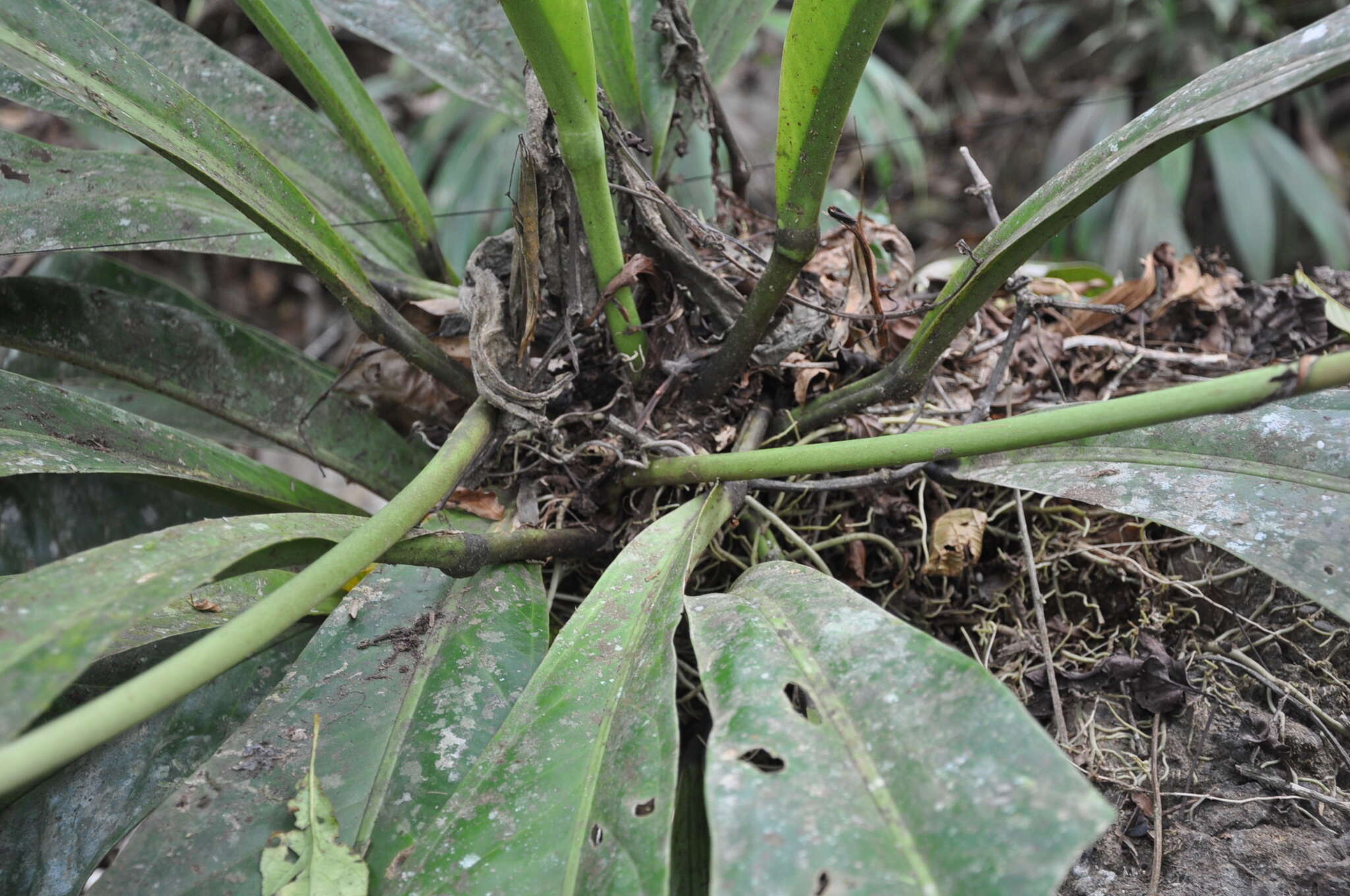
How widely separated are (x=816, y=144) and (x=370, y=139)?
518mm

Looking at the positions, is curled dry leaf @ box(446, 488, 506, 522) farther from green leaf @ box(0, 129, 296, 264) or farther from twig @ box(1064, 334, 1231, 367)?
twig @ box(1064, 334, 1231, 367)

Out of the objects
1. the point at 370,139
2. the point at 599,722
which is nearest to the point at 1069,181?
the point at 599,722

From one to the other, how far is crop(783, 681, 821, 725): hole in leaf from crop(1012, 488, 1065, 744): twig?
252 millimetres

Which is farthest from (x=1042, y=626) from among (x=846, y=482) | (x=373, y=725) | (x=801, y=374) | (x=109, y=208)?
(x=109, y=208)

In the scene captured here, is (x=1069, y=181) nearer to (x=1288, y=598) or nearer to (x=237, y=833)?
(x=1288, y=598)

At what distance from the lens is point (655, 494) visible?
30.4 inches

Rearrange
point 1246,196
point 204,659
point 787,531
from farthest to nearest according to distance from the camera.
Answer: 1. point 1246,196
2. point 787,531
3. point 204,659

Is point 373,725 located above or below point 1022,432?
below

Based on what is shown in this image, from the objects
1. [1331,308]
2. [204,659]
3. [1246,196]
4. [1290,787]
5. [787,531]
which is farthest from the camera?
[1246,196]

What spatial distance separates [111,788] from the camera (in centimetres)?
66

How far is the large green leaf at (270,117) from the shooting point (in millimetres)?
874

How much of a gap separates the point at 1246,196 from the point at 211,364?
220cm

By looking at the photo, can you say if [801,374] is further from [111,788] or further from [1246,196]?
[1246,196]

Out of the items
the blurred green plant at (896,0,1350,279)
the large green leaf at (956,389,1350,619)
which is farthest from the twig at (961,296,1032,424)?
the blurred green plant at (896,0,1350,279)
